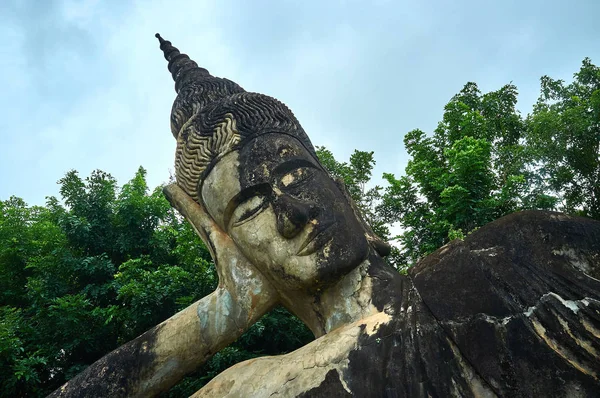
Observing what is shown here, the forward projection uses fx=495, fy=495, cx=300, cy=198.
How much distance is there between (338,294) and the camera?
144 inches

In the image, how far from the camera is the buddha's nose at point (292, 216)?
3.61m

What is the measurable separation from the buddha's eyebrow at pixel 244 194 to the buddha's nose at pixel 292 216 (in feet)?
0.78

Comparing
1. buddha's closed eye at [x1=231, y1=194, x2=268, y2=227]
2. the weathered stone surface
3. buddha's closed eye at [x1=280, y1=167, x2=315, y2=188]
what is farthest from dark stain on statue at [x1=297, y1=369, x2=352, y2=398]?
buddha's closed eye at [x1=280, y1=167, x2=315, y2=188]

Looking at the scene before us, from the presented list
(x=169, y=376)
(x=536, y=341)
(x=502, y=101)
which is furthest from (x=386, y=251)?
(x=502, y=101)

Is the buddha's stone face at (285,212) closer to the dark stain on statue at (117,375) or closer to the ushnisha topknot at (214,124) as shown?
the ushnisha topknot at (214,124)

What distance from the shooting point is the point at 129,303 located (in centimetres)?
855

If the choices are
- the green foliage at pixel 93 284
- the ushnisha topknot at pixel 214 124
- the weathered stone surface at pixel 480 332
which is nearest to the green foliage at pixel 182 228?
the green foliage at pixel 93 284

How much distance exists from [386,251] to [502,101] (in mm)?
11568

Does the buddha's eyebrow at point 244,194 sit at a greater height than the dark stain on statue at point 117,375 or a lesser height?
greater

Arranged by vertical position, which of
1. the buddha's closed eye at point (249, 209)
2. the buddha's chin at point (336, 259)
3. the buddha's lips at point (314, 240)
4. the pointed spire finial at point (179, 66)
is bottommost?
the buddha's chin at point (336, 259)

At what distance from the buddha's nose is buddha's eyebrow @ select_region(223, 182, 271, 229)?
0.24 m

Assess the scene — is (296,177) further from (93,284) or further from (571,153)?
(571,153)

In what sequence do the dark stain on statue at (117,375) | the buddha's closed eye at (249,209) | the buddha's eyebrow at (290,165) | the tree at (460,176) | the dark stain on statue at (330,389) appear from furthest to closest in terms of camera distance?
1. the tree at (460,176)
2. the buddha's eyebrow at (290,165)
3. the buddha's closed eye at (249,209)
4. the dark stain on statue at (117,375)
5. the dark stain on statue at (330,389)

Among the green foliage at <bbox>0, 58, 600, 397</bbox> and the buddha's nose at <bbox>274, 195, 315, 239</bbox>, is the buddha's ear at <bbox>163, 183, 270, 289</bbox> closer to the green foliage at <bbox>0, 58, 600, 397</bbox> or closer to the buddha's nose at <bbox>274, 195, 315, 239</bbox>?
the buddha's nose at <bbox>274, 195, 315, 239</bbox>
